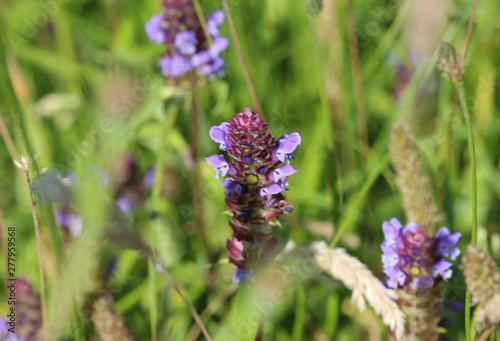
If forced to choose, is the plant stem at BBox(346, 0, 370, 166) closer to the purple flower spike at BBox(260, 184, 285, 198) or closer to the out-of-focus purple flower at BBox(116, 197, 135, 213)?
the out-of-focus purple flower at BBox(116, 197, 135, 213)

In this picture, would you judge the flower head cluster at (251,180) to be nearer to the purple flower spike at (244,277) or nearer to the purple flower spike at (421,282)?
the purple flower spike at (244,277)

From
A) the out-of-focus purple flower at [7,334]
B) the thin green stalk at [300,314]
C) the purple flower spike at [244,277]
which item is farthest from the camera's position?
the thin green stalk at [300,314]

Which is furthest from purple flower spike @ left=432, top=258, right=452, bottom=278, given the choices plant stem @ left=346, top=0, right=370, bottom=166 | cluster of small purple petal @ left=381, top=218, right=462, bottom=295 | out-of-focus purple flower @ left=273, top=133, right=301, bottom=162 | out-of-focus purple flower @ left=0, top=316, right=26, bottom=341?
out-of-focus purple flower @ left=0, top=316, right=26, bottom=341

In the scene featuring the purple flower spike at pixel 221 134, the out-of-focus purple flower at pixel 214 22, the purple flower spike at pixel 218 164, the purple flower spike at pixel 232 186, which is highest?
the out-of-focus purple flower at pixel 214 22

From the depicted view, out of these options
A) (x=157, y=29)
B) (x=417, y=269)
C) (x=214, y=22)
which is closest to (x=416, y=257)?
(x=417, y=269)

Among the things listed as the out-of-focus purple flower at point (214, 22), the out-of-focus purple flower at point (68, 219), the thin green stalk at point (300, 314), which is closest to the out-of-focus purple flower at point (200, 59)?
the out-of-focus purple flower at point (214, 22)

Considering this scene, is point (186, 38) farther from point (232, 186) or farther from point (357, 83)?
point (232, 186)

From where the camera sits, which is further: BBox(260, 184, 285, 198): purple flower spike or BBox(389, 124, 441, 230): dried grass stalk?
BBox(389, 124, 441, 230): dried grass stalk
